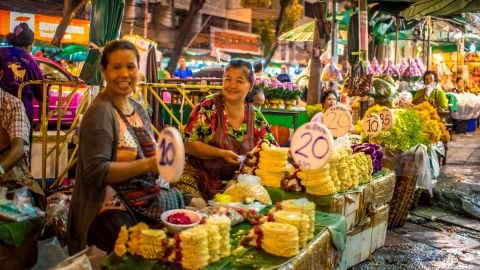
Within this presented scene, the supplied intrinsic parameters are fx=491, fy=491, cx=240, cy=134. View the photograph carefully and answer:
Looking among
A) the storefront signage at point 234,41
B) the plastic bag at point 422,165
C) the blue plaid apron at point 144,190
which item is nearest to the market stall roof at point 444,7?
the plastic bag at point 422,165

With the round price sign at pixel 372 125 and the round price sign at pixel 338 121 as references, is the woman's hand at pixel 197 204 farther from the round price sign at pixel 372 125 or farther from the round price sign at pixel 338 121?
the round price sign at pixel 372 125

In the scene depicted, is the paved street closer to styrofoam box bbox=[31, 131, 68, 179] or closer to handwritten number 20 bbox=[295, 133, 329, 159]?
handwritten number 20 bbox=[295, 133, 329, 159]

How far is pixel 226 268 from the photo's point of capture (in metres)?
2.30

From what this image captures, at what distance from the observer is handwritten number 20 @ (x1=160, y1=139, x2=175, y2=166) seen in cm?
218

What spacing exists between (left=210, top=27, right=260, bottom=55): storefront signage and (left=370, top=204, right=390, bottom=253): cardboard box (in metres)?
21.8

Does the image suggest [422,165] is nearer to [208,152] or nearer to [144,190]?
[208,152]

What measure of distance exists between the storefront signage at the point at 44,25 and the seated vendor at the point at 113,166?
15225 millimetres

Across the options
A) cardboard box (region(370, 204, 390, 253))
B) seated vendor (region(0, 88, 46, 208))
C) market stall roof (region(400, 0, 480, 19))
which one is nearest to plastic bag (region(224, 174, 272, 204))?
seated vendor (region(0, 88, 46, 208))

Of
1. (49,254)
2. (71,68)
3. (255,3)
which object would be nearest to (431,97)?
(49,254)

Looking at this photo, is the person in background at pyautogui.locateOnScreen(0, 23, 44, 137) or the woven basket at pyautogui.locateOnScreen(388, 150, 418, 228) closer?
the person in background at pyautogui.locateOnScreen(0, 23, 44, 137)

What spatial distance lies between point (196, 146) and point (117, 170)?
1558mm

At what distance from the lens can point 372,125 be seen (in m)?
5.46

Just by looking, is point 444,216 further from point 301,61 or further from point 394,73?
point 301,61

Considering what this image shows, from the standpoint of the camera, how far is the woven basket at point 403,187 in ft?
19.9
